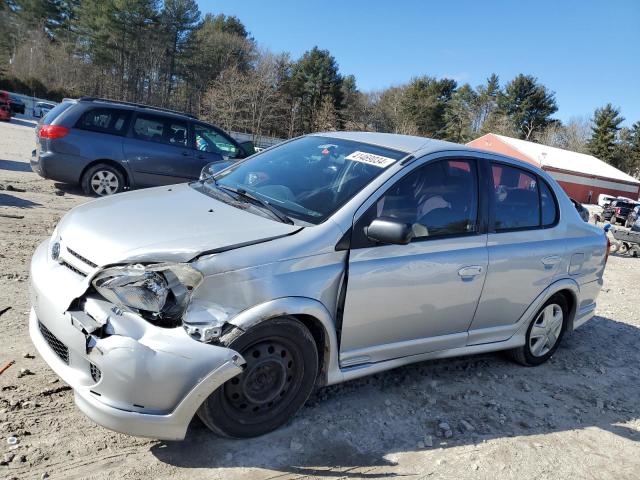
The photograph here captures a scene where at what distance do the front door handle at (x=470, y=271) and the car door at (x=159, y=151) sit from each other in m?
7.18

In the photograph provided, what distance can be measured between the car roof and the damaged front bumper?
203 cm

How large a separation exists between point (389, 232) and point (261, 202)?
2.92 ft

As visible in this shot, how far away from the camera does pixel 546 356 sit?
487 cm

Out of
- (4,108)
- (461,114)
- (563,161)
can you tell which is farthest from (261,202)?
(461,114)

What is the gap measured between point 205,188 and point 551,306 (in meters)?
3.26

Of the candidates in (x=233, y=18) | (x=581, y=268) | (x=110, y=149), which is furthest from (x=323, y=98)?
(x=581, y=268)

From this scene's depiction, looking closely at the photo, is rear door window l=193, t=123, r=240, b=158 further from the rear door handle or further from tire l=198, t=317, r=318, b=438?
tire l=198, t=317, r=318, b=438

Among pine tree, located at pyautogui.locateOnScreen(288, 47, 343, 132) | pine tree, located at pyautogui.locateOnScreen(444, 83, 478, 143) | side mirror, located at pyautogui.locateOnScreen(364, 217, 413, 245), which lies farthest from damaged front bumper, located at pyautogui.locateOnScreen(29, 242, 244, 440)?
pine tree, located at pyautogui.locateOnScreen(444, 83, 478, 143)

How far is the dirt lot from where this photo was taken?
8.85 ft

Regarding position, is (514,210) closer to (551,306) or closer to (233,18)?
(551,306)

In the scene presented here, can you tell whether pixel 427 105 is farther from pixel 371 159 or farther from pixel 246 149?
pixel 371 159

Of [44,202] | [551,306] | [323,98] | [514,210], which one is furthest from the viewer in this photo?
[323,98]

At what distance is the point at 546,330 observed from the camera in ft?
15.5

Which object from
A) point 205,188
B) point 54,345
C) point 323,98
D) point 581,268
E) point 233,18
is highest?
point 233,18
